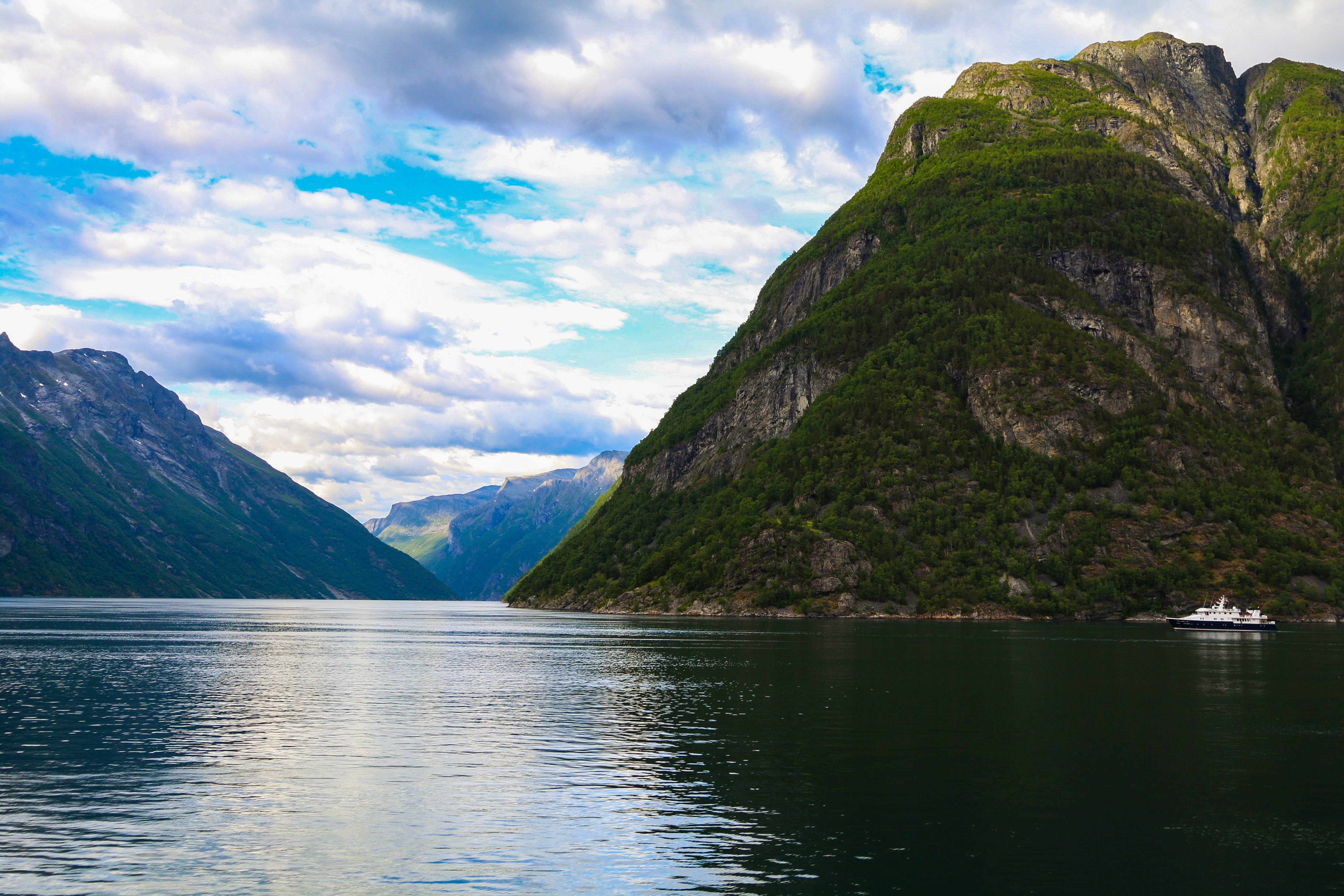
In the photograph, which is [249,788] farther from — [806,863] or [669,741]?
[806,863]

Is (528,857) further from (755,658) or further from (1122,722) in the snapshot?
(755,658)

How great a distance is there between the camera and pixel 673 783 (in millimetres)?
50219

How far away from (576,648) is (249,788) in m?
99.7

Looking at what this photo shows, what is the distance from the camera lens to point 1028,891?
32344 mm

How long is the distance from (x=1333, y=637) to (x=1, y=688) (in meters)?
206

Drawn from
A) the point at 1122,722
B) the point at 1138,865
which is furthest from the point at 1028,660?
the point at 1138,865

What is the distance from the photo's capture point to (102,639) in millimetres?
157250

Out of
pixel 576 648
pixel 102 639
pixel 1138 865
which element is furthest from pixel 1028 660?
pixel 102 639

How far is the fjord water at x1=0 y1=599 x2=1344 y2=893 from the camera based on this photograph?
34719 mm

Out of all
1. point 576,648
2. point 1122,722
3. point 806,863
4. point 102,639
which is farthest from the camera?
point 102,639

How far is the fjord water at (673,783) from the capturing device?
34719mm

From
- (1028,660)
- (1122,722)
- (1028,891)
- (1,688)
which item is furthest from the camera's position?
(1028,660)

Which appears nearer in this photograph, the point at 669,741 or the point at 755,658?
the point at 669,741

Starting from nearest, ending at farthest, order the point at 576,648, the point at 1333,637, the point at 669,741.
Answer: the point at 669,741 → the point at 576,648 → the point at 1333,637
